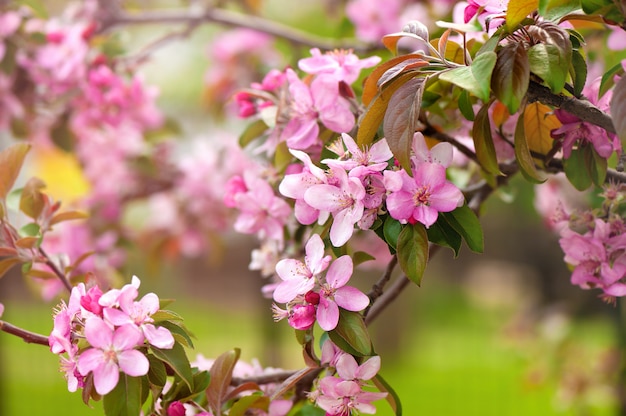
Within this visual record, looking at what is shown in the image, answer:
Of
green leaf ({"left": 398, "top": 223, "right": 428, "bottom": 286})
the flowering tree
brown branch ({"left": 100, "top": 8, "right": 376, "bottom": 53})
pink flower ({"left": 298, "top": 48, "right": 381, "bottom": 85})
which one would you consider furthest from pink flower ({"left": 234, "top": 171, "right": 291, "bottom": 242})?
brown branch ({"left": 100, "top": 8, "right": 376, "bottom": 53})

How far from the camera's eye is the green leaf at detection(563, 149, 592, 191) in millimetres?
674

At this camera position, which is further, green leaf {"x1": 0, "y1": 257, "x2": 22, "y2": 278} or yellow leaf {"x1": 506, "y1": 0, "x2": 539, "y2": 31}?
green leaf {"x1": 0, "y1": 257, "x2": 22, "y2": 278}

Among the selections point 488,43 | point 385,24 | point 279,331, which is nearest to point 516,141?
point 488,43

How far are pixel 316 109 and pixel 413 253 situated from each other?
8.4 inches

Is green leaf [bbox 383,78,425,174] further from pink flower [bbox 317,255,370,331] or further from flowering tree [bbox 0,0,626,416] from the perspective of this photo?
pink flower [bbox 317,255,370,331]

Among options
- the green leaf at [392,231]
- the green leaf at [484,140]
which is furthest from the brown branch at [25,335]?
the green leaf at [484,140]

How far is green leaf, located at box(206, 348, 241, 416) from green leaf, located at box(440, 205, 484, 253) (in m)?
0.24

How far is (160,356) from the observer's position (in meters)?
0.59

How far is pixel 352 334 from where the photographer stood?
0.58 meters

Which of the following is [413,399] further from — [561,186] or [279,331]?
[561,186]

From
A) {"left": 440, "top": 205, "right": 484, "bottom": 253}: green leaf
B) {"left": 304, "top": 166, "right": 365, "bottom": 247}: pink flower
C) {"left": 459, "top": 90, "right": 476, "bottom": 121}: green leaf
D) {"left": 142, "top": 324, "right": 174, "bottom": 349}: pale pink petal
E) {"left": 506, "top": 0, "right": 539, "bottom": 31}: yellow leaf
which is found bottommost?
{"left": 142, "top": 324, "right": 174, "bottom": 349}: pale pink petal

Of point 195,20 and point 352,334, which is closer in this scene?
point 352,334

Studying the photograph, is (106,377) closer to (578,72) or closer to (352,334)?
(352,334)

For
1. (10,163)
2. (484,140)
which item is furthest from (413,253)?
(10,163)
